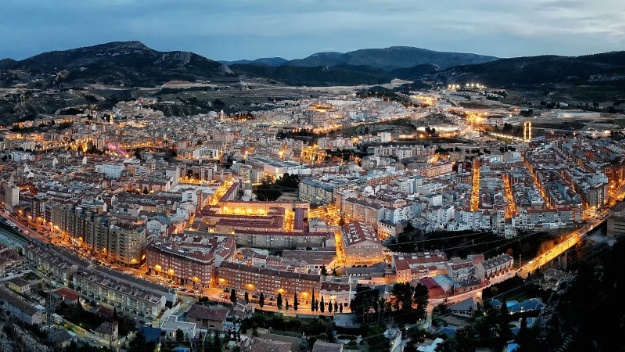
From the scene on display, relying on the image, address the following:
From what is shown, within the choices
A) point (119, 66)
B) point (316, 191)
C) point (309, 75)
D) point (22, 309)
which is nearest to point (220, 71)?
point (119, 66)

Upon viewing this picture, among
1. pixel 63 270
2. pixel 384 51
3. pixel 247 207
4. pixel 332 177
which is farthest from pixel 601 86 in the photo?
pixel 384 51

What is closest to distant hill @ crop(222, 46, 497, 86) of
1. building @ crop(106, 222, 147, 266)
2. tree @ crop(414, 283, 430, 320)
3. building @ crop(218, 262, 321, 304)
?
building @ crop(106, 222, 147, 266)

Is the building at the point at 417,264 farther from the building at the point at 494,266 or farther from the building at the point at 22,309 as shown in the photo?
the building at the point at 22,309

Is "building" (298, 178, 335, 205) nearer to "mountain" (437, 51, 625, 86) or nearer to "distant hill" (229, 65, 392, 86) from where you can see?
"mountain" (437, 51, 625, 86)

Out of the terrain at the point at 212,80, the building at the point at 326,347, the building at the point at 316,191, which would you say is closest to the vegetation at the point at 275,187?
the building at the point at 316,191

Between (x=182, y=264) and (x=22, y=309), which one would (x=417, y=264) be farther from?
(x=22, y=309)

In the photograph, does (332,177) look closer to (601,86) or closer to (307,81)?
(601,86)
